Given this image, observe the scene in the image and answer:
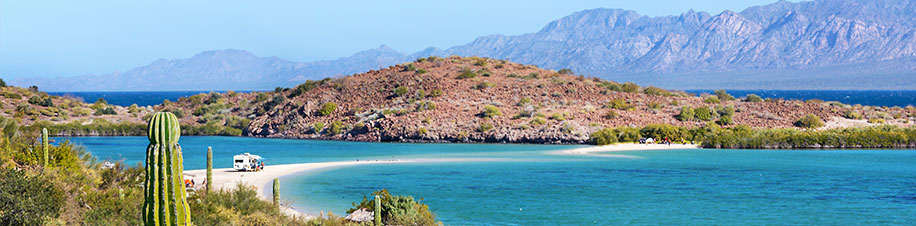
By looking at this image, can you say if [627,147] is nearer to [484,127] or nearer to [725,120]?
[484,127]

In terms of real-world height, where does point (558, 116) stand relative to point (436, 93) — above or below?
below

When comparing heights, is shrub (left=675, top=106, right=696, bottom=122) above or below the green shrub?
above

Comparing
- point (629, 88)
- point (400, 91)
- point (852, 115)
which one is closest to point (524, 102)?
point (400, 91)

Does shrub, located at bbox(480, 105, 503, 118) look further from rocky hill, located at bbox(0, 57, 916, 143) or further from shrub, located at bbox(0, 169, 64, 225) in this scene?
shrub, located at bbox(0, 169, 64, 225)

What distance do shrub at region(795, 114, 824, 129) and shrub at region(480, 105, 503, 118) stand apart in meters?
24.5

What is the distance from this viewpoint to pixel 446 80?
306 ft

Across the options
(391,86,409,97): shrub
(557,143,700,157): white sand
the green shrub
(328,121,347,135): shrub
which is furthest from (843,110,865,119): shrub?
(328,121,347,135): shrub

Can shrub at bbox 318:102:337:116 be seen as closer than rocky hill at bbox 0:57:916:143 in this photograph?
No

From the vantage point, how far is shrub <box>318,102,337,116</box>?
284ft

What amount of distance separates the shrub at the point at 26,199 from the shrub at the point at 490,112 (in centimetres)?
5593

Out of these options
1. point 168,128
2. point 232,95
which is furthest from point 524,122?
point 168,128

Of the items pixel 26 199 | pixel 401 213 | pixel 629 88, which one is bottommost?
pixel 401 213

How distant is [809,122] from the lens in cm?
7700

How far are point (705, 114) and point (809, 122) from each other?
8.32m
